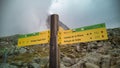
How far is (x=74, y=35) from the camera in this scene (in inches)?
78.7

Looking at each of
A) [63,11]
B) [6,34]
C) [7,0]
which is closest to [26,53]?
[6,34]

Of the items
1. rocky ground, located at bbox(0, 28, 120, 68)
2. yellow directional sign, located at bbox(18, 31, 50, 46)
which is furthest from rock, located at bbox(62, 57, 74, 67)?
yellow directional sign, located at bbox(18, 31, 50, 46)

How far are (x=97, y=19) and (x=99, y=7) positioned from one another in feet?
0.54

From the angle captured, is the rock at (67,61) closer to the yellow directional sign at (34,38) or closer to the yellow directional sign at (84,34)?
the yellow directional sign at (84,34)

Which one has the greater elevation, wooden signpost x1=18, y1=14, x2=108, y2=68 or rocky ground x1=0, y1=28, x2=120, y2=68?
wooden signpost x1=18, y1=14, x2=108, y2=68

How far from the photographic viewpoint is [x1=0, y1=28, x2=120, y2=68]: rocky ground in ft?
5.83

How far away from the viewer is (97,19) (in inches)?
77.9

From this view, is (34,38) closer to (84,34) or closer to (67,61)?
(67,61)

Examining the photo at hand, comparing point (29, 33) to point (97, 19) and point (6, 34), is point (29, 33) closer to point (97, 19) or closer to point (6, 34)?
point (6, 34)

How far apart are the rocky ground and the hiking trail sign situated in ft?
0.18

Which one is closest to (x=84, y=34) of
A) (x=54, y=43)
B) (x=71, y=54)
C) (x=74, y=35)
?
(x=74, y=35)

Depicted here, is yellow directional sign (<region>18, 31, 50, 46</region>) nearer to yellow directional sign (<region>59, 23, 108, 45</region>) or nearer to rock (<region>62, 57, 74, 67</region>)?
yellow directional sign (<region>59, 23, 108, 45</region>)

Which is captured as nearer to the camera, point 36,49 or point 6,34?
point 36,49

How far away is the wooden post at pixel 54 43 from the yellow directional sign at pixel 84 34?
0.09 m
